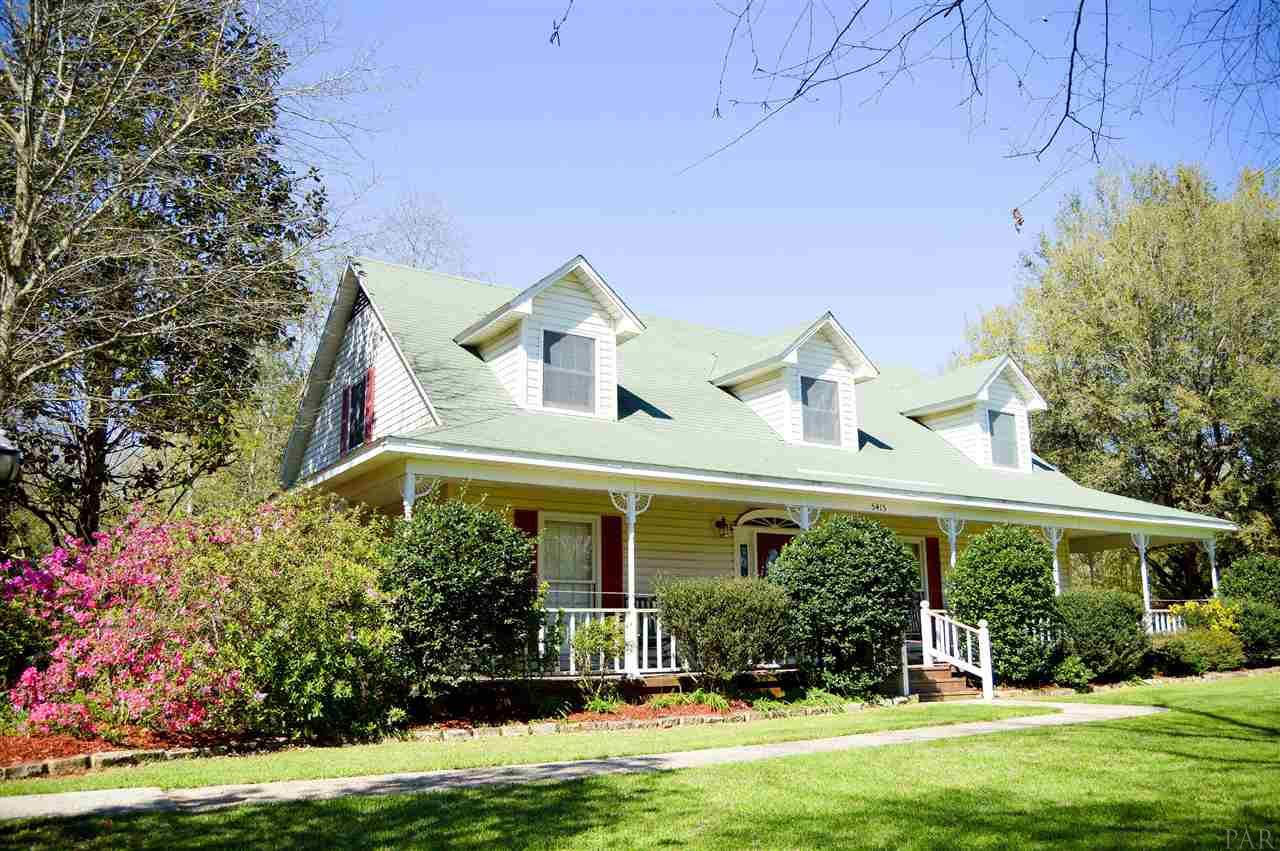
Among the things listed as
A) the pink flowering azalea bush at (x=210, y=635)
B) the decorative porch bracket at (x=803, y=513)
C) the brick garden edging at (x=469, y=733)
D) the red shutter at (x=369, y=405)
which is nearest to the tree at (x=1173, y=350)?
the decorative porch bracket at (x=803, y=513)

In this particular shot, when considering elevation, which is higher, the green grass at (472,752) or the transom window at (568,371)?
the transom window at (568,371)

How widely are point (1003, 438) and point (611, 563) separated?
1190 centimetres

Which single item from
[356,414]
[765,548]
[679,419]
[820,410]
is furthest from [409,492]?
[820,410]

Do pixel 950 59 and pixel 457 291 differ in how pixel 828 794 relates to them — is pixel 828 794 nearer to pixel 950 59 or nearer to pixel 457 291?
pixel 950 59

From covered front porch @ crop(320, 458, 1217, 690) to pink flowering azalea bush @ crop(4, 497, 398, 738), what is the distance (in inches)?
85.9

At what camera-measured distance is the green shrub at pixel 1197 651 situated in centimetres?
1897

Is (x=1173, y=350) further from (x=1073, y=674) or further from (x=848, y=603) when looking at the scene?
(x=848, y=603)

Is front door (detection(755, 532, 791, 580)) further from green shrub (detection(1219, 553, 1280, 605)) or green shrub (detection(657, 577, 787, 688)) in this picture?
green shrub (detection(1219, 553, 1280, 605))

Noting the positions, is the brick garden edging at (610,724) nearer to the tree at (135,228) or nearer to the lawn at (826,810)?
the lawn at (826,810)

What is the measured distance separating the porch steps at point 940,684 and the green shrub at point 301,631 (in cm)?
873

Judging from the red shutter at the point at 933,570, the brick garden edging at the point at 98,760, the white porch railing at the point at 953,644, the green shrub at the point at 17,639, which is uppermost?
the red shutter at the point at 933,570

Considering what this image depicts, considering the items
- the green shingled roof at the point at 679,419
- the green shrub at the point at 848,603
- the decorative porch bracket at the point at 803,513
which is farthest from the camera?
the decorative porch bracket at the point at 803,513

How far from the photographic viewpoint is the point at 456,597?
11484 millimetres

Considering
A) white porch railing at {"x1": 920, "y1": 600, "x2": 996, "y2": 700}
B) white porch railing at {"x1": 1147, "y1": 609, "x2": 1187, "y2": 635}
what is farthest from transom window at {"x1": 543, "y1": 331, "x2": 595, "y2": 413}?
white porch railing at {"x1": 1147, "y1": 609, "x2": 1187, "y2": 635}
